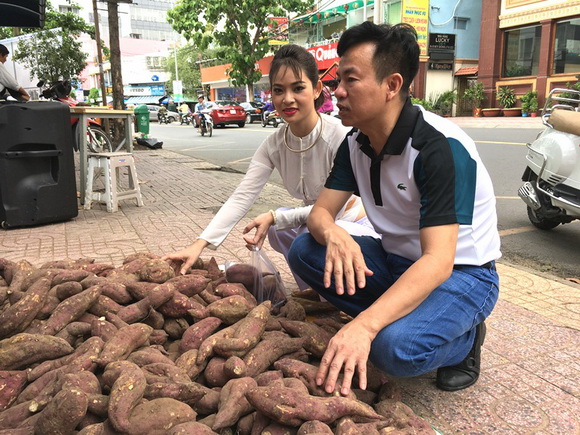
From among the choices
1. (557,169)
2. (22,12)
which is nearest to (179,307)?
(557,169)

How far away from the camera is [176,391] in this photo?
1.81 meters

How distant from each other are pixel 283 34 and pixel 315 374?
120 feet

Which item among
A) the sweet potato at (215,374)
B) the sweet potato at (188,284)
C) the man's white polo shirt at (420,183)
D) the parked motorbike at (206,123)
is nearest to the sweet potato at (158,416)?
the sweet potato at (215,374)

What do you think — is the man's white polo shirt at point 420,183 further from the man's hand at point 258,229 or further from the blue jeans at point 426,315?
the man's hand at point 258,229

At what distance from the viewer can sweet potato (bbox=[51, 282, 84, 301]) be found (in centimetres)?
248

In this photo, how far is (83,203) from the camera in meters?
6.27

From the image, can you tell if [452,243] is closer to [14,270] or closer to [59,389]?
[59,389]

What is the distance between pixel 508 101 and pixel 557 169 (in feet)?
68.2

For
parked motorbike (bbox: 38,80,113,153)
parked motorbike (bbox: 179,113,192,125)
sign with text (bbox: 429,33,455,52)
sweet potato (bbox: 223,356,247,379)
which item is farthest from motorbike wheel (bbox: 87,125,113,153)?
sign with text (bbox: 429,33,455,52)

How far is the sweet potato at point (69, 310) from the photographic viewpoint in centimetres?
227

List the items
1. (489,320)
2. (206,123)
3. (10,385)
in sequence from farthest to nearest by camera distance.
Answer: (206,123)
(489,320)
(10,385)

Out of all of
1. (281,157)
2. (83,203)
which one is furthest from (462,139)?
(83,203)

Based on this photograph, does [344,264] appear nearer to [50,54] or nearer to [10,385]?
[10,385]

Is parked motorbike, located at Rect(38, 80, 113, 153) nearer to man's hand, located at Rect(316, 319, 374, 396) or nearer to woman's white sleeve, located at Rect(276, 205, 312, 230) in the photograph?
woman's white sleeve, located at Rect(276, 205, 312, 230)
